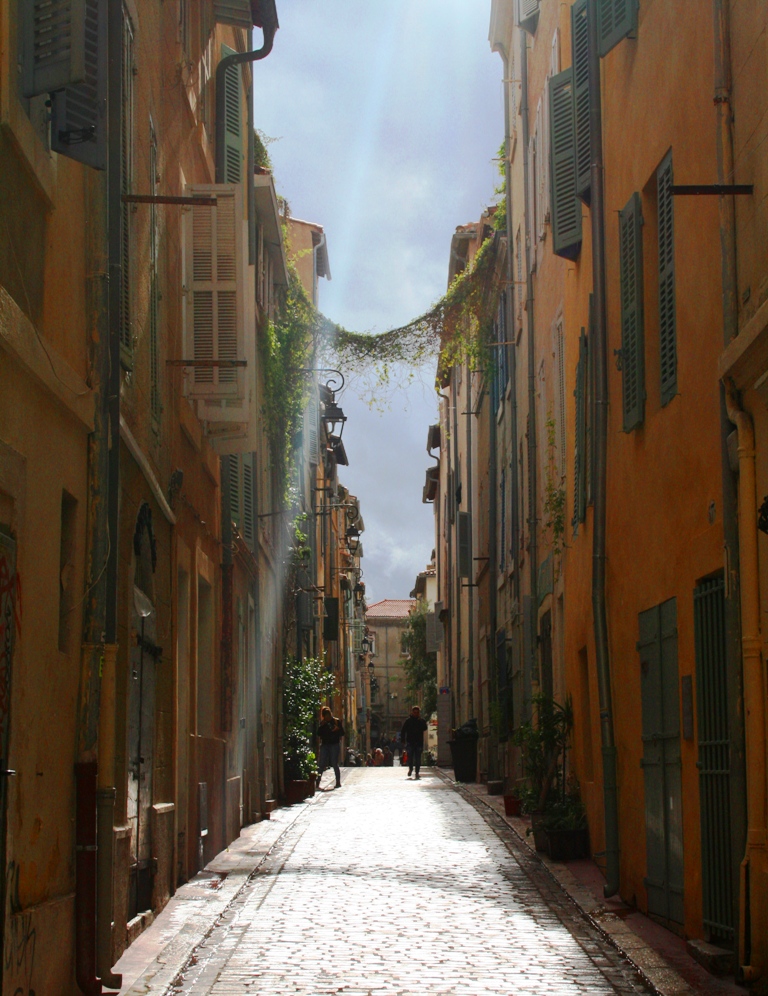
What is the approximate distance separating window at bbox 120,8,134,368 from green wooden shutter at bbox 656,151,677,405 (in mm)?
3560

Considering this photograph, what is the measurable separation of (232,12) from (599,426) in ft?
21.6

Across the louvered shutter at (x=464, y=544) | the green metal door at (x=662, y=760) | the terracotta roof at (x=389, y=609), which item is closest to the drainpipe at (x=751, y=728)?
the green metal door at (x=662, y=760)

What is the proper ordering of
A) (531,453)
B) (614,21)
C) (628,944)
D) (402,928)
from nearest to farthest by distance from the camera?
(628,944), (402,928), (614,21), (531,453)

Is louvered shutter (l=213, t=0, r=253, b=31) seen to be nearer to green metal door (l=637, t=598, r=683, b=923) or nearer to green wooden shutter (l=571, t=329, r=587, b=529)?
green wooden shutter (l=571, t=329, r=587, b=529)

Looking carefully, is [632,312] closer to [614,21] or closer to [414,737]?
[614,21]

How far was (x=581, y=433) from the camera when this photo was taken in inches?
531

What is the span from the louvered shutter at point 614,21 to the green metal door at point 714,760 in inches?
182

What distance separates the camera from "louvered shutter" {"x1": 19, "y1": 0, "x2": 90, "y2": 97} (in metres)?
6.36

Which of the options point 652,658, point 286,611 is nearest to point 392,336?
point 286,611

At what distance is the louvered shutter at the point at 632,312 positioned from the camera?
1047 centimetres

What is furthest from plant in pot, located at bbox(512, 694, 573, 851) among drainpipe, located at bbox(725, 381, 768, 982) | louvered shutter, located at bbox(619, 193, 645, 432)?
drainpipe, located at bbox(725, 381, 768, 982)

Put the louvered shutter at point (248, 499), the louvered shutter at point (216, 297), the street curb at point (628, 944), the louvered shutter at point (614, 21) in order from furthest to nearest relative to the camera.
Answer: the louvered shutter at point (248, 499) < the louvered shutter at point (216, 297) < the louvered shutter at point (614, 21) < the street curb at point (628, 944)

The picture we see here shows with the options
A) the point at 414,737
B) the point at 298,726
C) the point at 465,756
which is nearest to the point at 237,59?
the point at 298,726

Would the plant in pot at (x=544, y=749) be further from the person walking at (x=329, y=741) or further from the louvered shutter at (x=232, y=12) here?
the person walking at (x=329, y=741)
